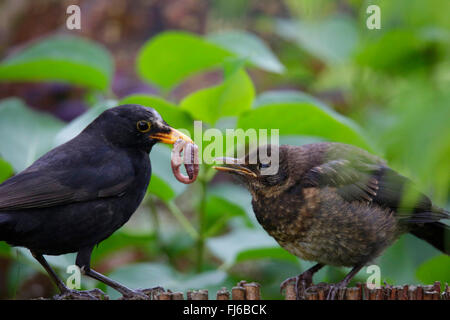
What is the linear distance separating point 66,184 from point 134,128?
282 millimetres

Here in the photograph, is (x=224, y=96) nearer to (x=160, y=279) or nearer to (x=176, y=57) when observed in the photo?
(x=176, y=57)

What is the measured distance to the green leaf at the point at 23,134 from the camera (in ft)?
8.87

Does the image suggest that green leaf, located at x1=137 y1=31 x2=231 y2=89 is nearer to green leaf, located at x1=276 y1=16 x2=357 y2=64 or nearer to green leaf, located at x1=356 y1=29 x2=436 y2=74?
green leaf, located at x1=356 y1=29 x2=436 y2=74

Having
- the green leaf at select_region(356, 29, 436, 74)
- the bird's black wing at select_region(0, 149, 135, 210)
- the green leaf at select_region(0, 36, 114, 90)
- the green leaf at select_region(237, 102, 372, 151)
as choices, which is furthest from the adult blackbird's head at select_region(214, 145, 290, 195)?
the green leaf at select_region(0, 36, 114, 90)

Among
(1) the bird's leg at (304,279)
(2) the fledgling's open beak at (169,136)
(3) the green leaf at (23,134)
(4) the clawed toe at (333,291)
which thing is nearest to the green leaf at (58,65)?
(3) the green leaf at (23,134)

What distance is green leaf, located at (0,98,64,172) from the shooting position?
8.87 feet

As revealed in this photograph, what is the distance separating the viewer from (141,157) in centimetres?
187

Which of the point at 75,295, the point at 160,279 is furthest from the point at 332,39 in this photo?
the point at 75,295

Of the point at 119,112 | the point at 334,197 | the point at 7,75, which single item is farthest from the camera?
the point at 7,75

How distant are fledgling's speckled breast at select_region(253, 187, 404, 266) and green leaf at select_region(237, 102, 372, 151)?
290mm

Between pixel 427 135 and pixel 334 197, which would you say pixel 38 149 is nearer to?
pixel 334 197

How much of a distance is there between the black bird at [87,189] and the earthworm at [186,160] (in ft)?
0.32
